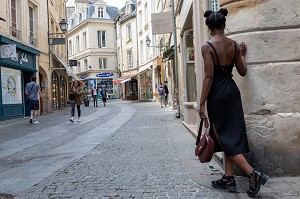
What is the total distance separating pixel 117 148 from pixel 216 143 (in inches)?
131

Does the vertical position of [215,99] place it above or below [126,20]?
below

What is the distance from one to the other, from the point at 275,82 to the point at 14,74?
1356cm

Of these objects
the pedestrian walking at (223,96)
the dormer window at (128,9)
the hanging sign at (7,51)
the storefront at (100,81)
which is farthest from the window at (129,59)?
the pedestrian walking at (223,96)

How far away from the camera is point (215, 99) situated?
11.7 ft

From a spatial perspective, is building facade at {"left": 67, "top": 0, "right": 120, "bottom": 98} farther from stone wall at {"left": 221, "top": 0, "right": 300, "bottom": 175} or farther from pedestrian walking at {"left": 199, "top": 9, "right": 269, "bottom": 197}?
pedestrian walking at {"left": 199, "top": 9, "right": 269, "bottom": 197}

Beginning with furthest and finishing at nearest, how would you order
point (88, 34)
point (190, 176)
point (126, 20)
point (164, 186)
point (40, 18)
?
point (88, 34)
point (126, 20)
point (40, 18)
point (190, 176)
point (164, 186)

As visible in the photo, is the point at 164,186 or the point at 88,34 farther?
the point at 88,34

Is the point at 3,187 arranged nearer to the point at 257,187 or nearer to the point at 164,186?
the point at 164,186

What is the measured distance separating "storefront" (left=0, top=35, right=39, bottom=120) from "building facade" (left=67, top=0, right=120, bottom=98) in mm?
35980

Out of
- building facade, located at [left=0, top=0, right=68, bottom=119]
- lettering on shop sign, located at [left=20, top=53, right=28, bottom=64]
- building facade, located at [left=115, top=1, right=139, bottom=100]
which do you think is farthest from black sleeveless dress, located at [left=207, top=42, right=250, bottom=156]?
building facade, located at [left=115, top=1, right=139, bottom=100]

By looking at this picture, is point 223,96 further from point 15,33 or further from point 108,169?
point 15,33

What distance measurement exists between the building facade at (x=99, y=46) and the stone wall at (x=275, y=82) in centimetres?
4959

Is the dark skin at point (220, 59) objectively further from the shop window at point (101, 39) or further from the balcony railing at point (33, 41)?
the shop window at point (101, 39)

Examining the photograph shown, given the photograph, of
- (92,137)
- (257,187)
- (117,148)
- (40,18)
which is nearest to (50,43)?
(40,18)
